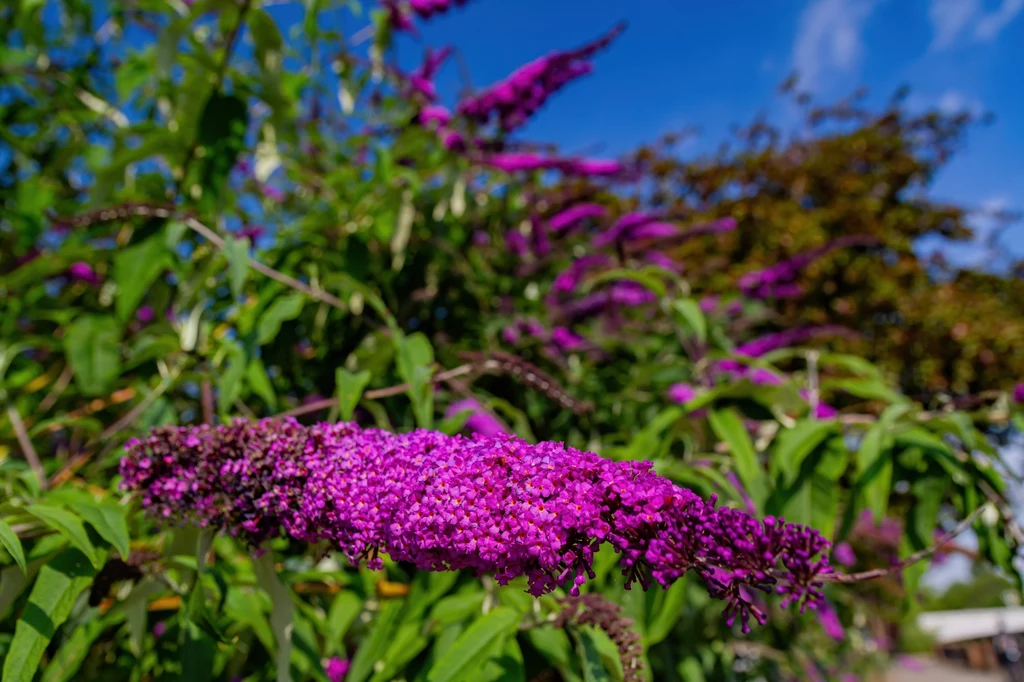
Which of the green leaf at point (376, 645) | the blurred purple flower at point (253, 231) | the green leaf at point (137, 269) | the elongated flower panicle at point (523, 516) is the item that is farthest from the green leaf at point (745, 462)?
the blurred purple flower at point (253, 231)

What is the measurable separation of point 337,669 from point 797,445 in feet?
3.80

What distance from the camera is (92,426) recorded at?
1662 mm

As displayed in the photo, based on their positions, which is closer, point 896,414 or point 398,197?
point 896,414

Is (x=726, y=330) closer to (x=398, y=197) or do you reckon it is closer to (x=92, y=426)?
(x=398, y=197)

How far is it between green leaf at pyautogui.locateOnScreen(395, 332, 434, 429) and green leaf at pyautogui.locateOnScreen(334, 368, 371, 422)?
0.30 feet

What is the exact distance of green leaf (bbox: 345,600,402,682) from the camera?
138 cm

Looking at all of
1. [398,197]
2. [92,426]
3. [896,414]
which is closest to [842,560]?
[896,414]

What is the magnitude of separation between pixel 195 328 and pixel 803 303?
4233mm

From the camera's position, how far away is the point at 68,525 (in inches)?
38.8

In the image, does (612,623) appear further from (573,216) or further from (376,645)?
(573,216)

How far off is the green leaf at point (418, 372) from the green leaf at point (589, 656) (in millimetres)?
463

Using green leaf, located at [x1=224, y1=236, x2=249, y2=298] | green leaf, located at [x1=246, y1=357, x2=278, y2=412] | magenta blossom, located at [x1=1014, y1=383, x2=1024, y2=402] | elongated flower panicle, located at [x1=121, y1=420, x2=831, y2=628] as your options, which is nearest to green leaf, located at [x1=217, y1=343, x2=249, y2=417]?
green leaf, located at [x1=246, y1=357, x2=278, y2=412]

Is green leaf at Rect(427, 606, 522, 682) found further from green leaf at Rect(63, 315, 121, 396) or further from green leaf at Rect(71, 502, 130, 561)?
green leaf at Rect(63, 315, 121, 396)

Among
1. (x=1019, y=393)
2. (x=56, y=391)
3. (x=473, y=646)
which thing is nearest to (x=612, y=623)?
(x=473, y=646)
